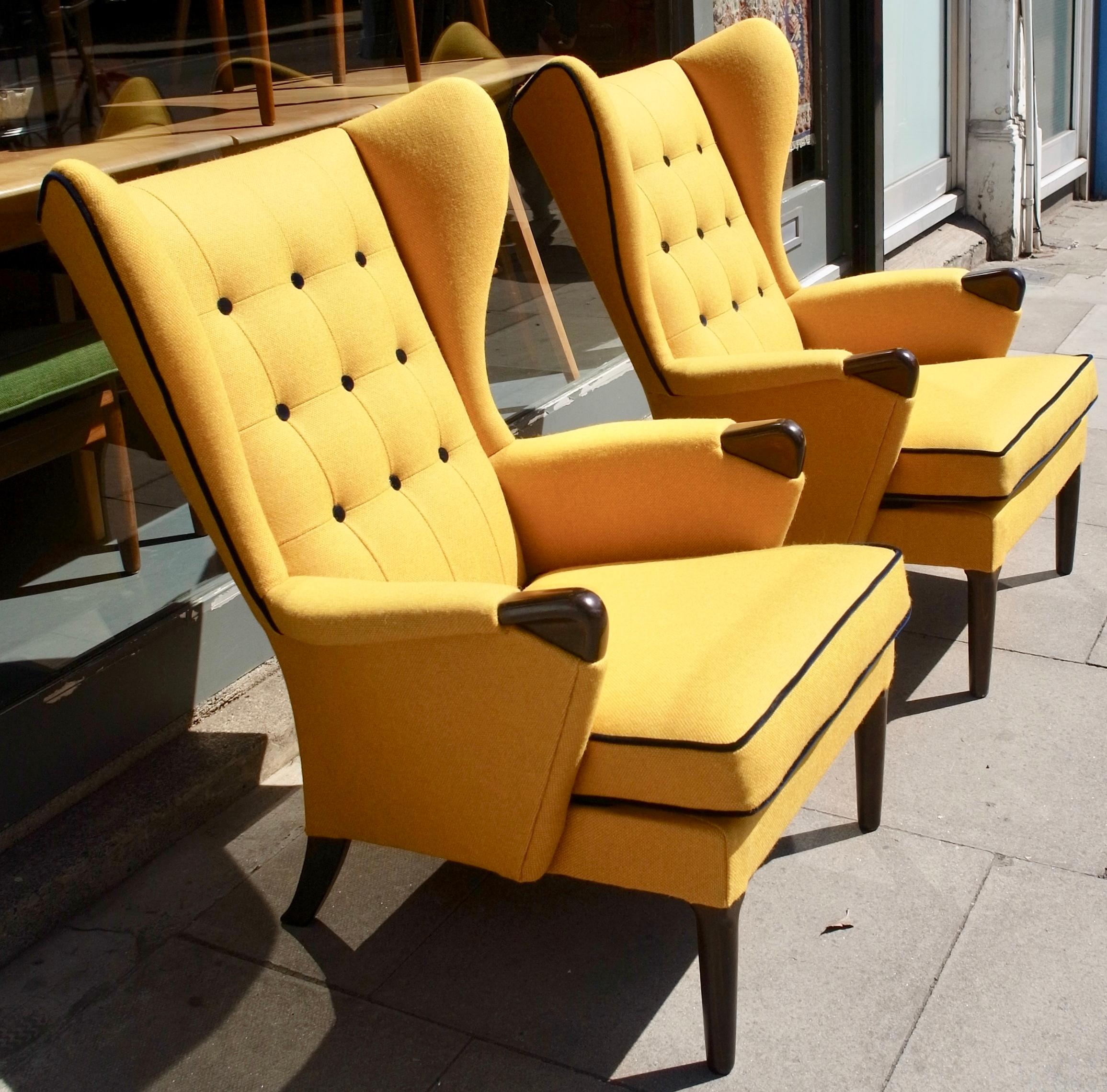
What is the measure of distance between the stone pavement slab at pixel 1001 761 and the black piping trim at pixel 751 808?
445 mm

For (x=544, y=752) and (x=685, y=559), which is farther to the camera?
(x=685, y=559)

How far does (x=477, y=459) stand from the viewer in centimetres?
224

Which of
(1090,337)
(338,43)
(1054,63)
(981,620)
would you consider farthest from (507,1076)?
(1054,63)

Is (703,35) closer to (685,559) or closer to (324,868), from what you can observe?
(685,559)

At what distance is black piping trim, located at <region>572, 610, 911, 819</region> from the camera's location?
1.62 m

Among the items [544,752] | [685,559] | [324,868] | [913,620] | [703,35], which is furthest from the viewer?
[703,35]

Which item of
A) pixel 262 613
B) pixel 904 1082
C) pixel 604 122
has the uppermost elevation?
pixel 604 122

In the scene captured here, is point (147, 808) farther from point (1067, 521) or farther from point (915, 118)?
point (915, 118)

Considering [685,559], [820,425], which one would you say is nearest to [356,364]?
[685,559]

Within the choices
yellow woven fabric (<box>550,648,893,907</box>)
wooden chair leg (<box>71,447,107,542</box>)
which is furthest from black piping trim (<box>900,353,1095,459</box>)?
wooden chair leg (<box>71,447,107,542</box>)

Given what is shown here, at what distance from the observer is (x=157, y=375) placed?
1698mm

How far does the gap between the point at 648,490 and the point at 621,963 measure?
74 centimetres

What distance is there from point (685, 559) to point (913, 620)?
3.05 feet

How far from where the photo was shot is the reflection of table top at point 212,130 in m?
2.12
